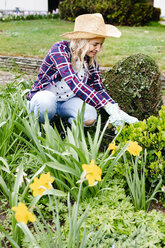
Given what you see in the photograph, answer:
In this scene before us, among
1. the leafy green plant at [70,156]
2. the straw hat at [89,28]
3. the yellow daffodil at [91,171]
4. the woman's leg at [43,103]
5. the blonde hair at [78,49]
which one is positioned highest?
the straw hat at [89,28]

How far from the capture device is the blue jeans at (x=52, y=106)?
2498mm

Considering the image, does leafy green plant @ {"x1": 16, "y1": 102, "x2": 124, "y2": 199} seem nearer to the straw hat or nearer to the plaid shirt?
the plaid shirt

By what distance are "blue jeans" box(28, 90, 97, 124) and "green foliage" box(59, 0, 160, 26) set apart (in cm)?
986

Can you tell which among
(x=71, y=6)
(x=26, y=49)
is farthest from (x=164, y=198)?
(x=71, y=6)

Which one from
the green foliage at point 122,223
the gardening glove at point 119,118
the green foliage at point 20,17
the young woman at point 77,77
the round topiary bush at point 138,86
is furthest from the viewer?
the green foliage at point 20,17

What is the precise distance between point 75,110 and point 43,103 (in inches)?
11.7

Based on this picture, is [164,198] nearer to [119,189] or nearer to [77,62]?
[119,189]

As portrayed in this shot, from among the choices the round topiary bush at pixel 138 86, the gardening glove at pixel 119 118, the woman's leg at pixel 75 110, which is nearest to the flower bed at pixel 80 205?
the gardening glove at pixel 119 118

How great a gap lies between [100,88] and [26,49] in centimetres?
450

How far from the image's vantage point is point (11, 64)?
5.52 meters

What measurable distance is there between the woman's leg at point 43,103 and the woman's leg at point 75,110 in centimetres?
15

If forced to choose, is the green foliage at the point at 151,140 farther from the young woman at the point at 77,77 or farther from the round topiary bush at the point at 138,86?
the round topiary bush at the point at 138,86

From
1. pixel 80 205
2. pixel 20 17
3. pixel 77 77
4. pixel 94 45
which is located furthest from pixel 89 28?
pixel 20 17

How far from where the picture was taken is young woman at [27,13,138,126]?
7.49 ft
